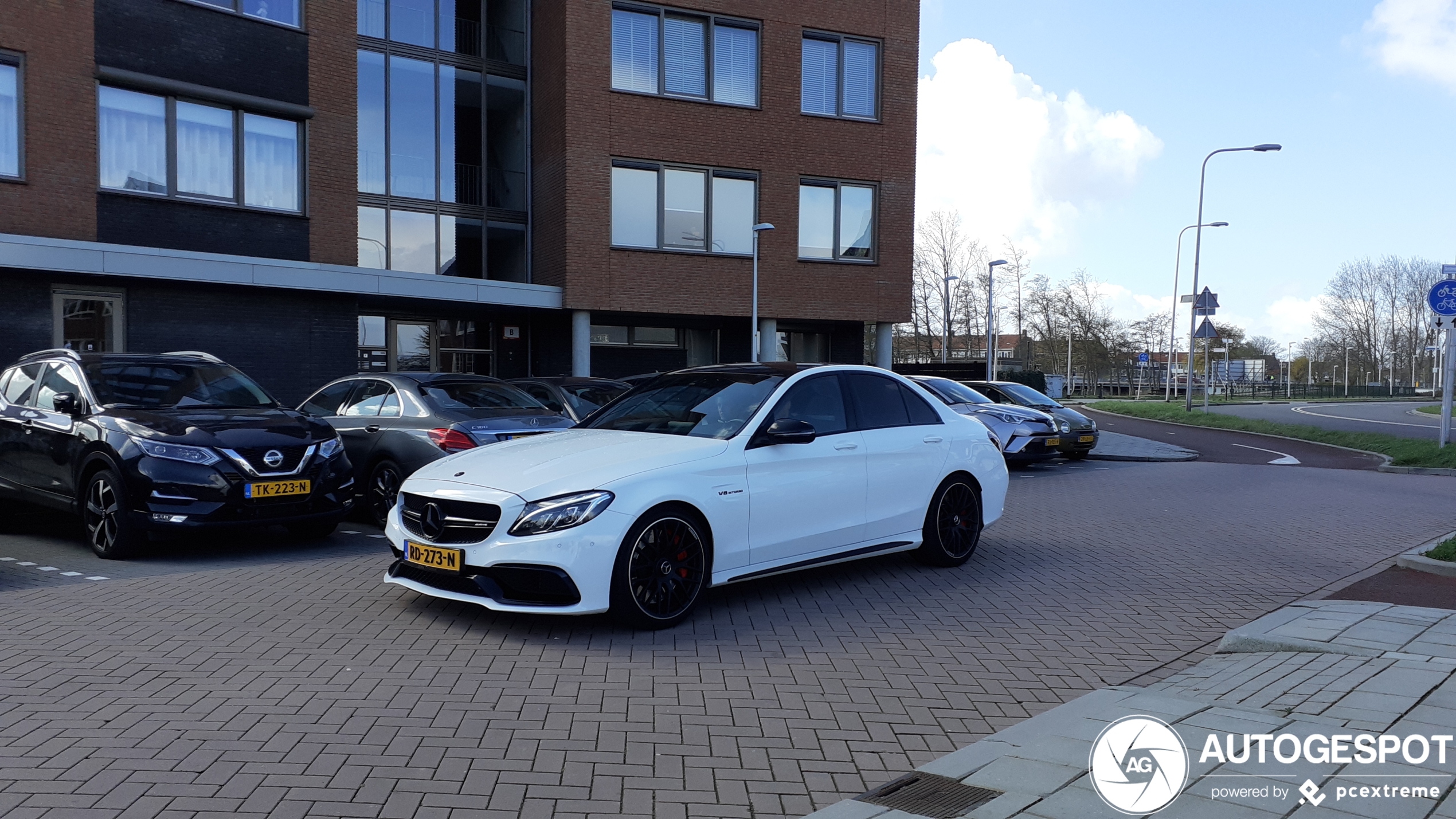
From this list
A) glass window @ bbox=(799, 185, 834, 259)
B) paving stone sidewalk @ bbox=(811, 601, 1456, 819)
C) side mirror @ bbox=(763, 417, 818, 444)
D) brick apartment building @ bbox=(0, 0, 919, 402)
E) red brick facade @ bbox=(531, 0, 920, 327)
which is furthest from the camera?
glass window @ bbox=(799, 185, 834, 259)

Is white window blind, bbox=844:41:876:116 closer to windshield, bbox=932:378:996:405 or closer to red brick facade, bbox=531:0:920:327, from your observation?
red brick facade, bbox=531:0:920:327

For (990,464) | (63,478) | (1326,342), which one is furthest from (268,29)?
(1326,342)

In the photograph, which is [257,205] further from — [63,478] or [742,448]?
[742,448]

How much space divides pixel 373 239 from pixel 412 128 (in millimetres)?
2703

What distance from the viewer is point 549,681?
4.93 meters

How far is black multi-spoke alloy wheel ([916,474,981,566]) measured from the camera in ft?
25.2

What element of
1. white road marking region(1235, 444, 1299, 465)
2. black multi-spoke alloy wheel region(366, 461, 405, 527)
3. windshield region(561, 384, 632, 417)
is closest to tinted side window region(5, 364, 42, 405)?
black multi-spoke alloy wheel region(366, 461, 405, 527)

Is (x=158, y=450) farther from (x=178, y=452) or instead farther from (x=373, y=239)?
(x=373, y=239)

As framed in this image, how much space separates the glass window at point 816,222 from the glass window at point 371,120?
9.52m

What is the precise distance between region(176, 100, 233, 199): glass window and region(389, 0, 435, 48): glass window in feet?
18.8

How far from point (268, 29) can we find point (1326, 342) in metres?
103

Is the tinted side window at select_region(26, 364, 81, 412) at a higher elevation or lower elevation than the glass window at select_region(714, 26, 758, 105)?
lower

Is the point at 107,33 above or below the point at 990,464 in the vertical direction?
above

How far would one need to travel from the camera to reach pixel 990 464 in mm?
8094
